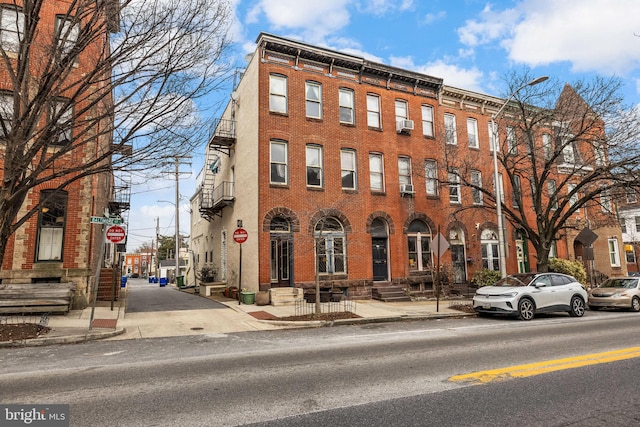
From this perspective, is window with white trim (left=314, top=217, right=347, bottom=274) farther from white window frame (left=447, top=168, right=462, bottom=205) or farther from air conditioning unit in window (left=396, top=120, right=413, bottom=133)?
white window frame (left=447, top=168, right=462, bottom=205)

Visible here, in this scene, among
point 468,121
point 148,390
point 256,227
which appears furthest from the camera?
point 468,121

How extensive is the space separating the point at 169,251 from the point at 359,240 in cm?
6913

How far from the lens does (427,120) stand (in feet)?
74.0

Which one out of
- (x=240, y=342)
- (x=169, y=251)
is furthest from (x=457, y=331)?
(x=169, y=251)

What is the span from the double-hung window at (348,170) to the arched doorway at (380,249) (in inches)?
93.9

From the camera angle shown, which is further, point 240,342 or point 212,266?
point 212,266

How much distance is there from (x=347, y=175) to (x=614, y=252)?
23888mm

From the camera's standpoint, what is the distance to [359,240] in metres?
19.0

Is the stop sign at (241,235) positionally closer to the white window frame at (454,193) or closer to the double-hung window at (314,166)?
the double-hung window at (314,166)

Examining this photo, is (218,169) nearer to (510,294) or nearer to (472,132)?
(472,132)

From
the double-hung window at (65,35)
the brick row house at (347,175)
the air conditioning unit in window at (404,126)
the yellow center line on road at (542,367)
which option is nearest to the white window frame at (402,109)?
the brick row house at (347,175)

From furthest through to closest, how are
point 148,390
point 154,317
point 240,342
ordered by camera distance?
point 154,317
point 240,342
point 148,390

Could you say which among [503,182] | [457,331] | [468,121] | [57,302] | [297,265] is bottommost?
[457,331]

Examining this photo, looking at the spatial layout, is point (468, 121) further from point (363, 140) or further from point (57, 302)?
point (57, 302)
